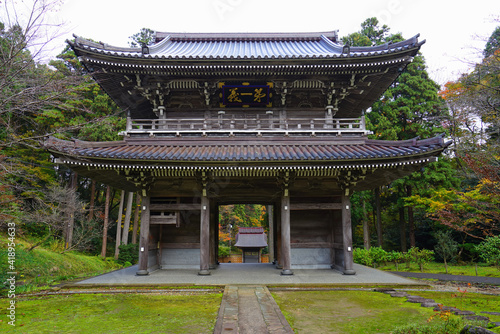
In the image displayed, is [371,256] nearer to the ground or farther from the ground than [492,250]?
nearer to the ground

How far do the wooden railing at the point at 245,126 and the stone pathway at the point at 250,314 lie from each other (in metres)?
6.50

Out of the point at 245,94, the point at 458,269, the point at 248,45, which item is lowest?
the point at 458,269

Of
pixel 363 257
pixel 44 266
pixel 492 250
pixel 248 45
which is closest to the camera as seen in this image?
pixel 492 250

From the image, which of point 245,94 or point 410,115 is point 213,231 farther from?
point 410,115

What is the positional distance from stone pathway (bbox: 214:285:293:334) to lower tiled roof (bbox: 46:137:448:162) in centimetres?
437

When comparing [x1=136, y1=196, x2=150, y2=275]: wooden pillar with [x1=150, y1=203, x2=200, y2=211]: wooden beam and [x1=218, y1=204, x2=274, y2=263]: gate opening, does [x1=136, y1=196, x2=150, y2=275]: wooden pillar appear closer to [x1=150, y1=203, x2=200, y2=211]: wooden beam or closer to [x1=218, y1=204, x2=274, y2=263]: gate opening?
[x1=150, y1=203, x2=200, y2=211]: wooden beam

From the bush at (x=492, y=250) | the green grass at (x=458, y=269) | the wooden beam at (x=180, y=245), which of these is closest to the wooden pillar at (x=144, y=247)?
the wooden beam at (x=180, y=245)

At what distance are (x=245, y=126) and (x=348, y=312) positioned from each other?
8305 mm

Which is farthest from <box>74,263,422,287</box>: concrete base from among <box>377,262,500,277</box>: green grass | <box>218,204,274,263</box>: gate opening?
<box>218,204,274,263</box>: gate opening

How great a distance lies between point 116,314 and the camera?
6.86m

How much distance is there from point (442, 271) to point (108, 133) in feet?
84.6

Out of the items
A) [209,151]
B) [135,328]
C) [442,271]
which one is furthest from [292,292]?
[442,271]

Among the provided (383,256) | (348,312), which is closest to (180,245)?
(348,312)

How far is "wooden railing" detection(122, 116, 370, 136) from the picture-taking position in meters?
12.4
